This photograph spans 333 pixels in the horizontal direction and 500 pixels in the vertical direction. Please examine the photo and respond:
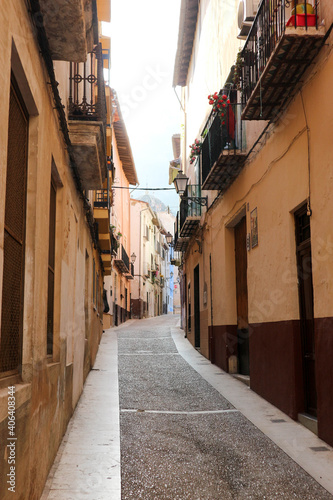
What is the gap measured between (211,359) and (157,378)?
2.76m

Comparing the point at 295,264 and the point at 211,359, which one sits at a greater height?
the point at 295,264

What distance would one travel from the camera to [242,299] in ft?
34.0

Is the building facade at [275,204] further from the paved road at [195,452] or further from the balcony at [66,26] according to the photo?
the balcony at [66,26]

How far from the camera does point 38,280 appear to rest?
4148 millimetres

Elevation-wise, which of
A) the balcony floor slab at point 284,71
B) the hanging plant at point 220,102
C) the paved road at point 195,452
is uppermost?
the hanging plant at point 220,102

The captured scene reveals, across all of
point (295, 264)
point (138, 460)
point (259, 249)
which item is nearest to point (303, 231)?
point (295, 264)

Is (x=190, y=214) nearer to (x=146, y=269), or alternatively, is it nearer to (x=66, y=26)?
(x=66, y=26)

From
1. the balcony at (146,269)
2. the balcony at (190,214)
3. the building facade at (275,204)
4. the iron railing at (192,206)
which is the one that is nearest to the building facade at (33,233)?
the building facade at (275,204)

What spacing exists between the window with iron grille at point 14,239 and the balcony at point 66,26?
80 centimetres

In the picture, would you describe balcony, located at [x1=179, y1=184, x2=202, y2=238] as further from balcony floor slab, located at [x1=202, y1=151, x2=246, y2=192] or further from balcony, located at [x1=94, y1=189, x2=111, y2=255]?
balcony floor slab, located at [x1=202, y1=151, x2=246, y2=192]

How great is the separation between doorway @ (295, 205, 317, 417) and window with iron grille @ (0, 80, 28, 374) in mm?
3856

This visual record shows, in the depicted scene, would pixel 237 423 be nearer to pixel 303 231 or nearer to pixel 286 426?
pixel 286 426

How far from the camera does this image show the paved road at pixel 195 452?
4.38 meters

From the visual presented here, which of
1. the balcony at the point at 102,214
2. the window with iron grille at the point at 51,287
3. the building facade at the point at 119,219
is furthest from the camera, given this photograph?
the building facade at the point at 119,219
